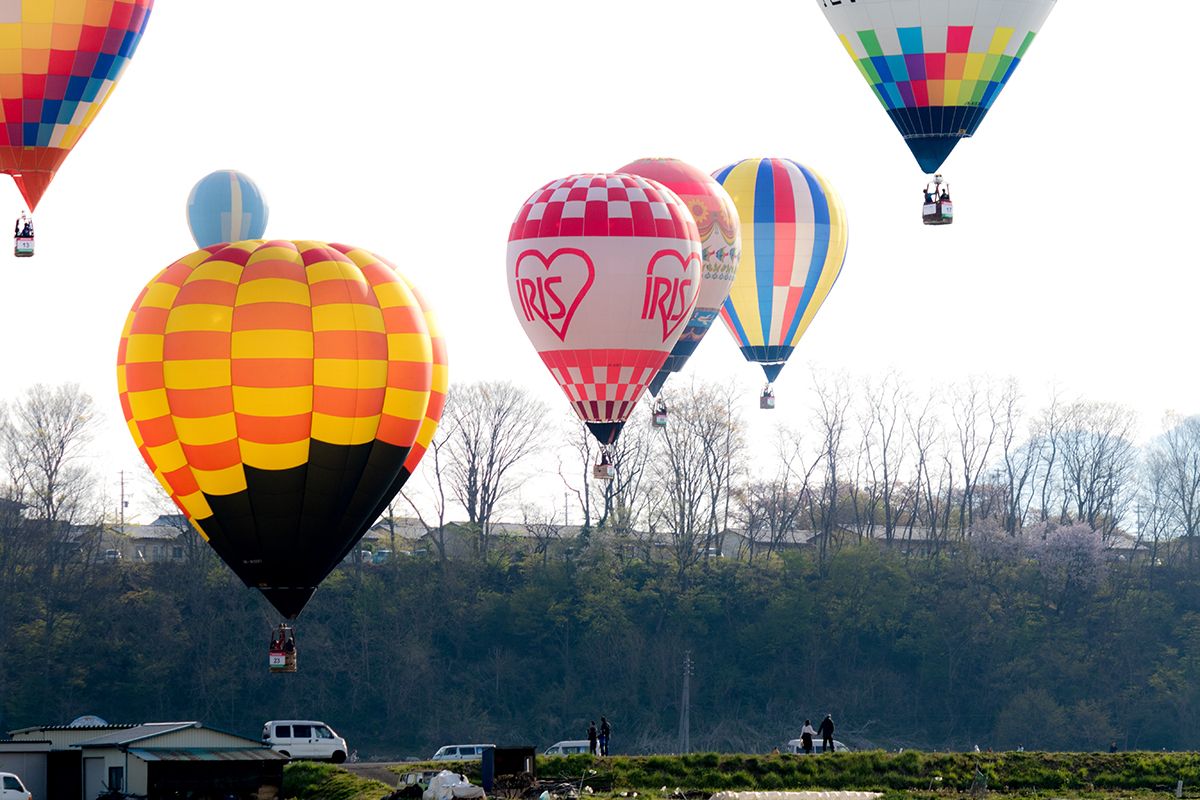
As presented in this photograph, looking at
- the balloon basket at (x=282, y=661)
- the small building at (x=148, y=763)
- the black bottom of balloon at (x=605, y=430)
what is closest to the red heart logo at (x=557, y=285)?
the black bottom of balloon at (x=605, y=430)

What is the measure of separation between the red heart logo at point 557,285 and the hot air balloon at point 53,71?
760cm

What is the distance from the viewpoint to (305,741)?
41469 mm

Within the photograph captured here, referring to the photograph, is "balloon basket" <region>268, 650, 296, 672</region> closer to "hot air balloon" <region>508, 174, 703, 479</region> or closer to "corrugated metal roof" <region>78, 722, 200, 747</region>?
"corrugated metal roof" <region>78, 722, 200, 747</region>

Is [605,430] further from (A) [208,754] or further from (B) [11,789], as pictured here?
(B) [11,789]

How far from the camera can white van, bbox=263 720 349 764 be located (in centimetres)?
4125

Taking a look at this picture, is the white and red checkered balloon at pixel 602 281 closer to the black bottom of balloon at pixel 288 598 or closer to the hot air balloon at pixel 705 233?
the hot air balloon at pixel 705 233

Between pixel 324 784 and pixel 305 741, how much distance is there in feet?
14.2

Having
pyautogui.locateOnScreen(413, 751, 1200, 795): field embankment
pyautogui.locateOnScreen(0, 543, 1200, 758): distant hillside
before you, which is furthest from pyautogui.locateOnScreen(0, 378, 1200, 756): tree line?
pyautogui.locateOnScreen(413, 751, 1200, 795): field embankment

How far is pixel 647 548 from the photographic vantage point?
228 feet

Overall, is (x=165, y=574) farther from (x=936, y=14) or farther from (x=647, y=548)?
(x=936, y=14)

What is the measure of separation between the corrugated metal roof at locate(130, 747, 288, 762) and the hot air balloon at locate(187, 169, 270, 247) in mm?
13132

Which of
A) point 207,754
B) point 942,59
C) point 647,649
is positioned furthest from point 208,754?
point 647,649

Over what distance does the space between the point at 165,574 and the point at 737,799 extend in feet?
118

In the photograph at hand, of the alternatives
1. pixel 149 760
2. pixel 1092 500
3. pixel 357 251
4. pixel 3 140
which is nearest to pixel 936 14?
pixel 357 251
